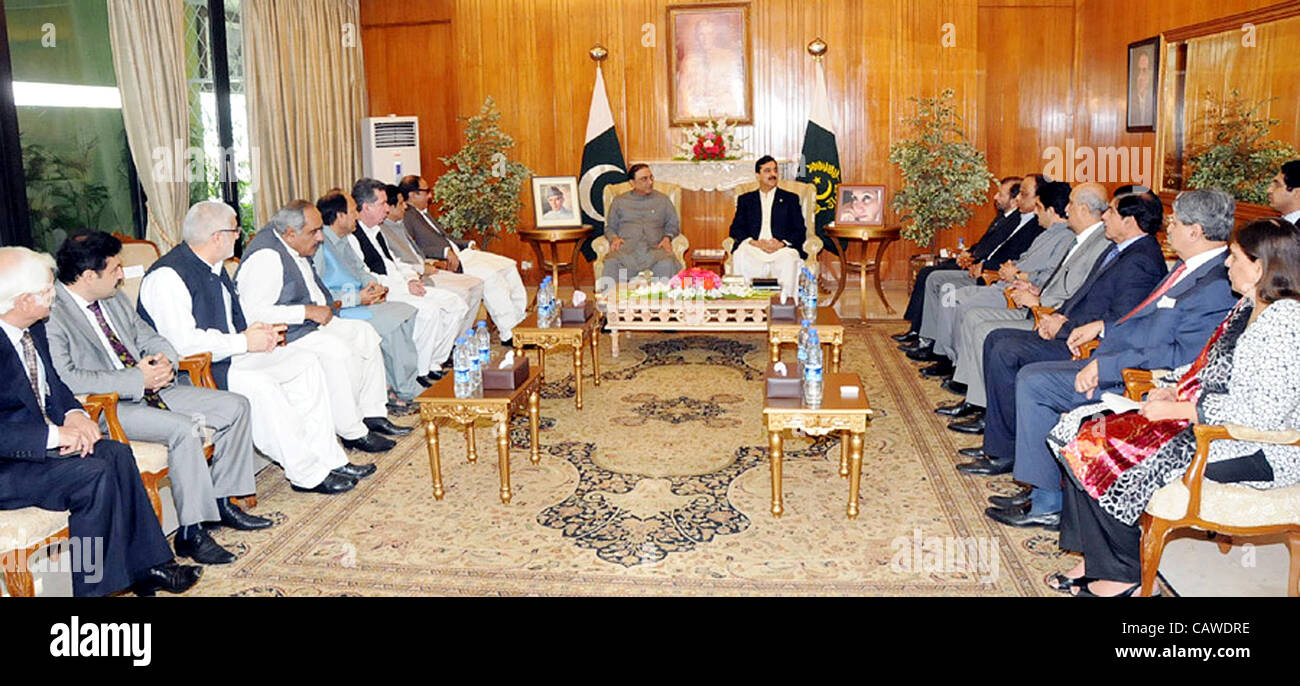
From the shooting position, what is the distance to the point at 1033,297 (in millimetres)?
5695

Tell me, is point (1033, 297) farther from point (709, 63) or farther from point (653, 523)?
point (709, 63)

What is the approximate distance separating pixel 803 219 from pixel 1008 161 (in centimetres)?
295

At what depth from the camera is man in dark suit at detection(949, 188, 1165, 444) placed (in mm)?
4660

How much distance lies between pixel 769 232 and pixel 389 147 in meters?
4.21

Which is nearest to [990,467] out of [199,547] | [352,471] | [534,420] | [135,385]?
[534,420]

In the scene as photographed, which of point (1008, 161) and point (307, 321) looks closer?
point (307, 321)

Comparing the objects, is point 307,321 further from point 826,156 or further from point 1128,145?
point 1128,145

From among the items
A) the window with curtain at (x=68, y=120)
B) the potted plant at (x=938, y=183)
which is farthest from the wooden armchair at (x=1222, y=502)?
the window with curtain at (x=68, y=120)

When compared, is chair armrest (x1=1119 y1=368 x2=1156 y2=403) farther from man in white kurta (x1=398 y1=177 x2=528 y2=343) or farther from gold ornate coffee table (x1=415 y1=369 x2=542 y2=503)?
man in white kurta (x1=398 y1=177 x2=528 y2=343)

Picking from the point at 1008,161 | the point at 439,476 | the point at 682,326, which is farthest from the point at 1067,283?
the point at 1008,161

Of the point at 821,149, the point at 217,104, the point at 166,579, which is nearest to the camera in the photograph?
the point at 166,579

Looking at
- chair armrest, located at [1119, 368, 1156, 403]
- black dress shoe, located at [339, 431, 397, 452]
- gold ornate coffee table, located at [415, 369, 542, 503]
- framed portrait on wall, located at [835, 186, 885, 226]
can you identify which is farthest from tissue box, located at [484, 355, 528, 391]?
framed portrait on wall, located at [835, 186, 885, 226]

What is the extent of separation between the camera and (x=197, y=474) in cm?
403

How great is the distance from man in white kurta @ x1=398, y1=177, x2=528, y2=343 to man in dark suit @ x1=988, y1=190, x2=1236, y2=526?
15.2 feet
